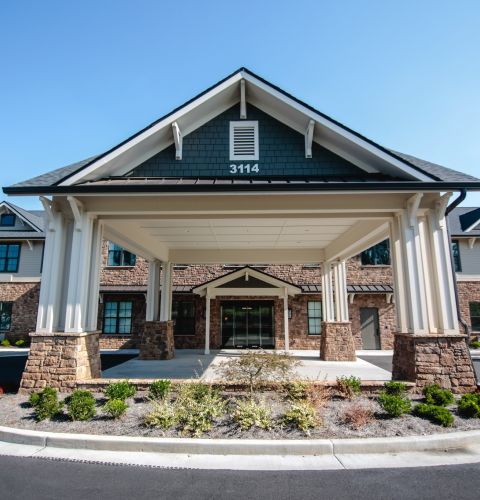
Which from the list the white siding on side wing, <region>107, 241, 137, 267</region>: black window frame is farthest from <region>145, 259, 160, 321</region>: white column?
the white siding on side wing

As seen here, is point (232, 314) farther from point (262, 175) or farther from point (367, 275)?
point (262, 175)

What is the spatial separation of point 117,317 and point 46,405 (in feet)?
44.0

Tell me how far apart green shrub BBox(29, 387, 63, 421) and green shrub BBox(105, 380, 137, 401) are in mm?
798

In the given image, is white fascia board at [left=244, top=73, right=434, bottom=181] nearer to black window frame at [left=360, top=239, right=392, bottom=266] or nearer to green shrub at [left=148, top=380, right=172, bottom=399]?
green shrub at [left=148, top=380, right=172, bottom=399]

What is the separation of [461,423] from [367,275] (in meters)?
13.8

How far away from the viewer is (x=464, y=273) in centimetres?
1933

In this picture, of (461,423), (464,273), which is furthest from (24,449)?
(464,273)

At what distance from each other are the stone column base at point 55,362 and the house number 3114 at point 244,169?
526 centimetres

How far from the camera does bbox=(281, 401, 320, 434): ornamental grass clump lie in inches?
212

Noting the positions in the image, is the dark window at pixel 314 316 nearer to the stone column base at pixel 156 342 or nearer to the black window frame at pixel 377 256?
the black window frame at pixel 377 256

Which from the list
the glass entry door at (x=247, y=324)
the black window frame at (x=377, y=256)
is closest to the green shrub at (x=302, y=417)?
the glass entry door at (x=247, y=324)

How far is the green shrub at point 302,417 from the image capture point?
539 centimetres

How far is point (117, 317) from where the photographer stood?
18.9 meters

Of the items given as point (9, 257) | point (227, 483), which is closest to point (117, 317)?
point (9, 257)
